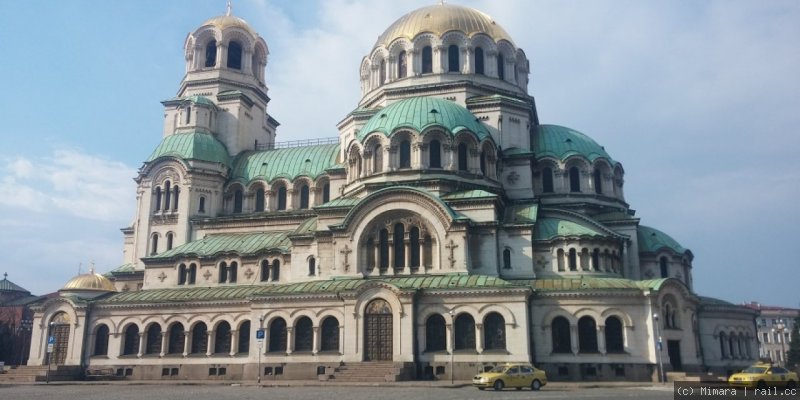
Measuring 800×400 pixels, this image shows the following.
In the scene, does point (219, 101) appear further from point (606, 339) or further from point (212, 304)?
point (606, 339)

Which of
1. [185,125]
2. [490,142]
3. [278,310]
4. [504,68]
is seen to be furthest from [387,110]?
[185,125]

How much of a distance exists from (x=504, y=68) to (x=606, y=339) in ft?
76.7

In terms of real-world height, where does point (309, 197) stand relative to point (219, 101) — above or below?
below

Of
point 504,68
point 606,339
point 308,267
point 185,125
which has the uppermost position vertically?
point 504,68

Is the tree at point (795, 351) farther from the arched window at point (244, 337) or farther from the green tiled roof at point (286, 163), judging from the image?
the arched window at point (244, 337)

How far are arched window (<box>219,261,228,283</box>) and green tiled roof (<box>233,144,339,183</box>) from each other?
825cm

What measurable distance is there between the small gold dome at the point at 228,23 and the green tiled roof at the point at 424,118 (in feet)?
63.0

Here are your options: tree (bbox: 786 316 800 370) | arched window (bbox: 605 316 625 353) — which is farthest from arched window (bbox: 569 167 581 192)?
tree (bbox: 786 316 800 370)

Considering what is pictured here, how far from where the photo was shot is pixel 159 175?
5116 centimetres

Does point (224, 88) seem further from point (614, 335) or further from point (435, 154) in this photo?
point (614, 335)

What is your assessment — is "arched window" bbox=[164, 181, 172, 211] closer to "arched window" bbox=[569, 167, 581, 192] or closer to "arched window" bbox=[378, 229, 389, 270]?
"arched window" bbox=[378, 229, 389, 270]

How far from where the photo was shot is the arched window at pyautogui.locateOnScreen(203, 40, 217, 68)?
188ft

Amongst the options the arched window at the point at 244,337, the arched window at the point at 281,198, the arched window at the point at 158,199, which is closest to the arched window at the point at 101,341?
the arched window at the point at 244,337

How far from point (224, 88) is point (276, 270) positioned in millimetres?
19320
